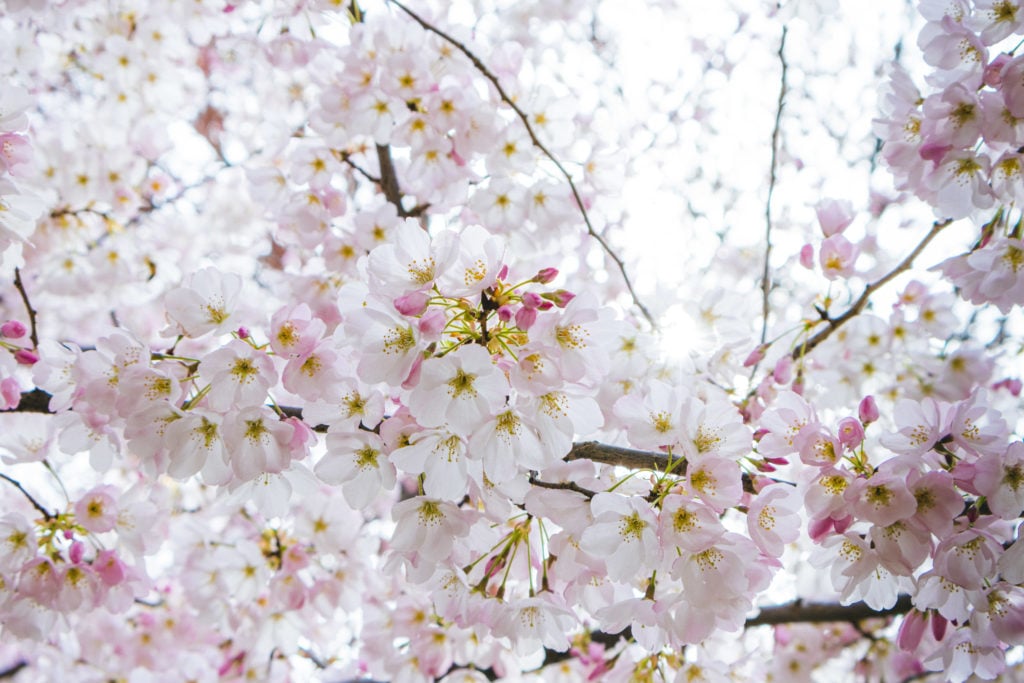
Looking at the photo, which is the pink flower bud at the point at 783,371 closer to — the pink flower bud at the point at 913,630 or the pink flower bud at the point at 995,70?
the pink flower bud at the point at 913,630

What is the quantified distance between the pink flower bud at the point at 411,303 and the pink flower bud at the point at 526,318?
7.5 inches

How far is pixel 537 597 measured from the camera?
1731mm

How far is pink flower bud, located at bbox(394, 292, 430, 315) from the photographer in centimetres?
136

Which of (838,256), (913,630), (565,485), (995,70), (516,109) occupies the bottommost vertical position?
(913,630)

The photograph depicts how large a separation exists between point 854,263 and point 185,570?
2.78 metres

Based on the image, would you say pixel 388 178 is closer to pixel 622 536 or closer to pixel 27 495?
pixel 27 495

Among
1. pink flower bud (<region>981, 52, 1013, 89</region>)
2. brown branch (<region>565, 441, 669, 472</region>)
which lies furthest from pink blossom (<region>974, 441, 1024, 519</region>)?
pink flower bud (<region>981, 52, 1013, 89</region>)

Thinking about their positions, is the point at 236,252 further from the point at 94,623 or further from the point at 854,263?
the point at 854,263

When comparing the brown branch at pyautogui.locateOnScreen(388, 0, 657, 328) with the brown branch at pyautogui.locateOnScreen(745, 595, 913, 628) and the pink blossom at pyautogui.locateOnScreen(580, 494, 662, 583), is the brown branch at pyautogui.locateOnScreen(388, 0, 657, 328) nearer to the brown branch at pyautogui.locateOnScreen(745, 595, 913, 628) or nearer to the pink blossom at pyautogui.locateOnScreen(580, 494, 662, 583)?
the pink blossom at pyautogui.locateOnScreen(580, 494, 662, 583)

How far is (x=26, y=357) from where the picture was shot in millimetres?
1887

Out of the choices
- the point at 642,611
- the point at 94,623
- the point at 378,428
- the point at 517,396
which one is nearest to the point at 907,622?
the point at 642,611

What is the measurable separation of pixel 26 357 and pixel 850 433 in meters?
2.07

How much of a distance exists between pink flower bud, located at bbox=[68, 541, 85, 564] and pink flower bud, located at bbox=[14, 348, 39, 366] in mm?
525

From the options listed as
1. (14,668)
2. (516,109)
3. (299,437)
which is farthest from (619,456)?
(14,668)
